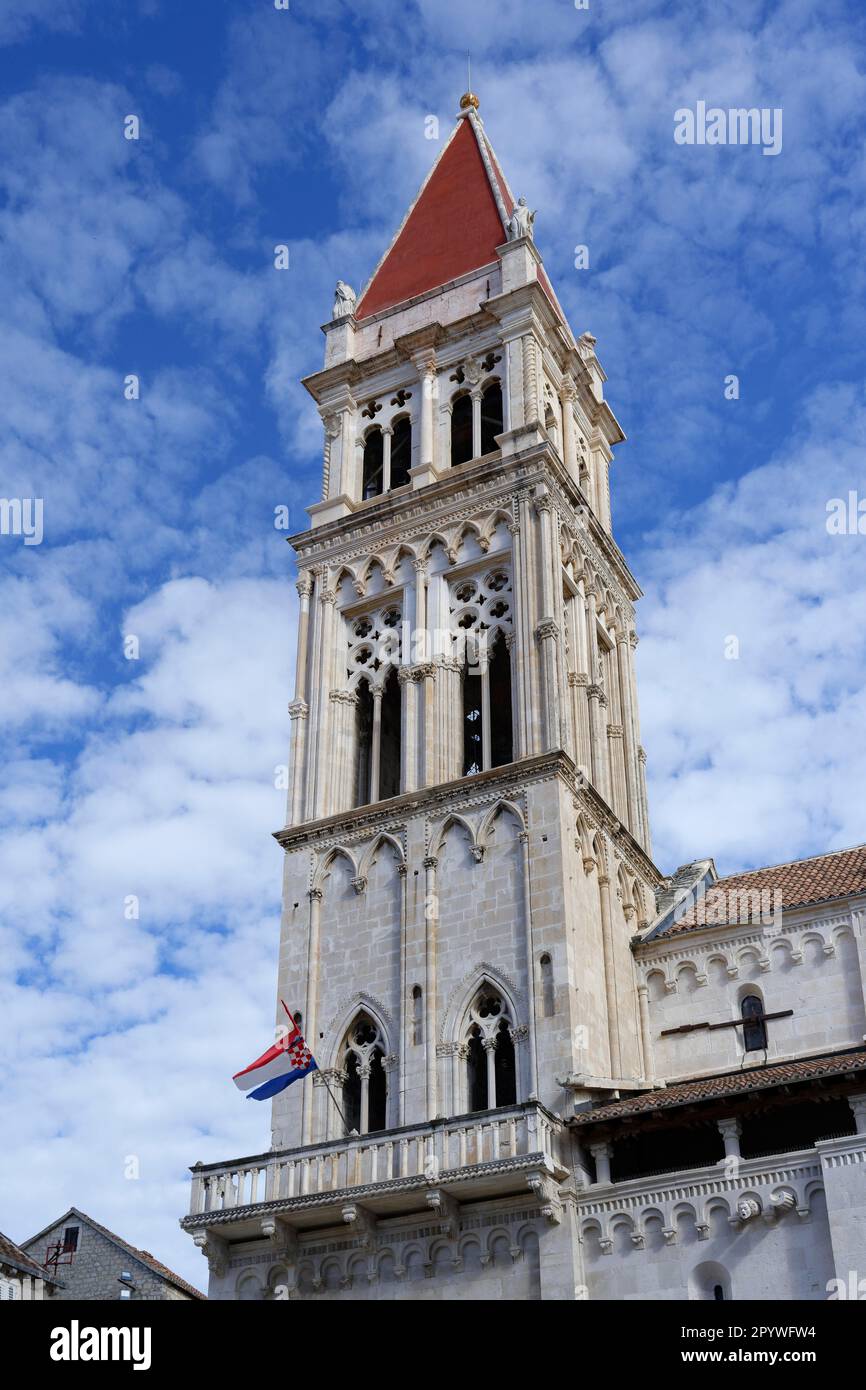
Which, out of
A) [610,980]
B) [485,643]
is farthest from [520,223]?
[610,980]

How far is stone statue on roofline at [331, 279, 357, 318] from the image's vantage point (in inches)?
1614

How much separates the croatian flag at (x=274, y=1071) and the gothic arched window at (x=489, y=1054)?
2.82 meters

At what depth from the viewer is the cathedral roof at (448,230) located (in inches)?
1602

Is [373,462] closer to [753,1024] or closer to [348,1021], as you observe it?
[348,1021]

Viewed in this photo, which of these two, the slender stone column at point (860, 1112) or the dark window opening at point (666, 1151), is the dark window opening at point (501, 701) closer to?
the dark window opening at point (666, 1151)

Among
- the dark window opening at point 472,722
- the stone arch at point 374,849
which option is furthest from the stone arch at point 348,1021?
the dark window opening at point 472,722

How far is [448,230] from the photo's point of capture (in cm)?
4222

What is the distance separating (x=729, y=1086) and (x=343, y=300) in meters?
24.8

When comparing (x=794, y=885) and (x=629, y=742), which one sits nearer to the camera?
(x=794, y=885)

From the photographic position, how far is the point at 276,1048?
91.5 feet

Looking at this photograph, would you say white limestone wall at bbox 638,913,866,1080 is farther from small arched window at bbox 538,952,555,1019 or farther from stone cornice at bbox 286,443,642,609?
stone cornice at bbox 286,443,642,609

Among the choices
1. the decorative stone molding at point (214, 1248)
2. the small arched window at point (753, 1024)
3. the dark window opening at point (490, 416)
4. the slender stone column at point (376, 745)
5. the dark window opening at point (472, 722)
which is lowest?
the decorative stone molding at point (214, 1248)
